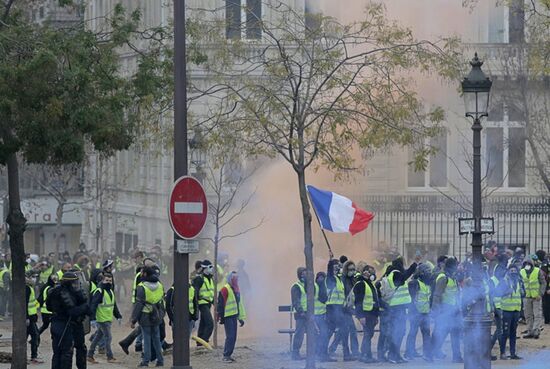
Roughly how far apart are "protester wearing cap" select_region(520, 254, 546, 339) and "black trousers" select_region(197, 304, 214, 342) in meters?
6.18

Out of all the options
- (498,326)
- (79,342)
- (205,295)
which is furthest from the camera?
(205,295)

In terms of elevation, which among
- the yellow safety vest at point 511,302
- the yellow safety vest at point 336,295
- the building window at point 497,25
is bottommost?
the yellow safety vest at point 511,302

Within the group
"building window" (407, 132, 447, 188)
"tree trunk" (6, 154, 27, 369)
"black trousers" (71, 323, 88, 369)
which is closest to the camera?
"black trousers" (71, 323, 88, 369)

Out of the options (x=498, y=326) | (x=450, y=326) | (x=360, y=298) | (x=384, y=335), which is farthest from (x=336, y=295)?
(x=498, y=326)

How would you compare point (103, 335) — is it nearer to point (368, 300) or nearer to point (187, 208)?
point (368, 300)

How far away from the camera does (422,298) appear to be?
2323 cm

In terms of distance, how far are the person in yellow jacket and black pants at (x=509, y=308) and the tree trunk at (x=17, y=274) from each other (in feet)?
27.8

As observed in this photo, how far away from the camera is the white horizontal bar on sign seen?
53.0 feet

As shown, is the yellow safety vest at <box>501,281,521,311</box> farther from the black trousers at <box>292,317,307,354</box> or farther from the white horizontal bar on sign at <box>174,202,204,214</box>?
the white horizontal bar on sign at <box>174,202,204,214</box>

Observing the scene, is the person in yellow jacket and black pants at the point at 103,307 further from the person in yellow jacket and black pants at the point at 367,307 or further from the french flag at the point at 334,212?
the person in yellow jacket and black pants at the point at 367,307

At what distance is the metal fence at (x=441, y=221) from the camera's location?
116 feet

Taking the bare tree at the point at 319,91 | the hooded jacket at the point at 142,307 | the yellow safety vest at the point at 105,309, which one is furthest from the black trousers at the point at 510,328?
the yellow safety vest at the point at 105,309

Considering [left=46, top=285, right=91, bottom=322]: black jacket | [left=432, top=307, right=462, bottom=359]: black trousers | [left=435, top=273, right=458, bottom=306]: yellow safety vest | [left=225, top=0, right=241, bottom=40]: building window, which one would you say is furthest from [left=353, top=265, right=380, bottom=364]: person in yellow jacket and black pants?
[left=46, top=285, right=91, bottom=322]: black jacket

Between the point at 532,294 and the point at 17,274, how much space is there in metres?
11.0
